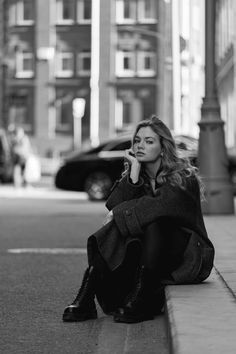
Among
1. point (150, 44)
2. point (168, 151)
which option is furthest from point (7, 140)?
point (168, 151)

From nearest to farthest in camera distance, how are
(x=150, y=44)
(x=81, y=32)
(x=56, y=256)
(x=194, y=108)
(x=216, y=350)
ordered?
(x=216, y=350) < (x=56, y=256) < (x=194, y=108) < (x=81, y=32) < (x=150, y=44)

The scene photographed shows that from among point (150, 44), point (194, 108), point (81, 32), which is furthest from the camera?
point (150, 44)

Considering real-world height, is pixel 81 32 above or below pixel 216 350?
above

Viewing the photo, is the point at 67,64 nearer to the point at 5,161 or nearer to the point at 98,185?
the point at 5,161

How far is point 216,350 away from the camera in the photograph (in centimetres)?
486

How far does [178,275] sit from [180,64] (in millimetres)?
17724

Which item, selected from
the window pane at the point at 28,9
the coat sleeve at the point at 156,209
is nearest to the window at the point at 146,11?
the window pane at the point at 28,9

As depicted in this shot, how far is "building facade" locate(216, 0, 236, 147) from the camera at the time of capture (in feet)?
129

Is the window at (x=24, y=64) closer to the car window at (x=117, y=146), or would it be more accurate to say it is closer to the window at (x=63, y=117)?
the window at (x=63, y=117)

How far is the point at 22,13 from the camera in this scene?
5241cm

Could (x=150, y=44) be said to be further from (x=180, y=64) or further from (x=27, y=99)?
(x=180, y=64)

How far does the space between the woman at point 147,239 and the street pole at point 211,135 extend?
322 inches

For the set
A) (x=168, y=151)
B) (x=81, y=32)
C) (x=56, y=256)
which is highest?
(x=81, y=32)

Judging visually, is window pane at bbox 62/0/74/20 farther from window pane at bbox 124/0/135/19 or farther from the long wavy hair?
the long wavy hair
